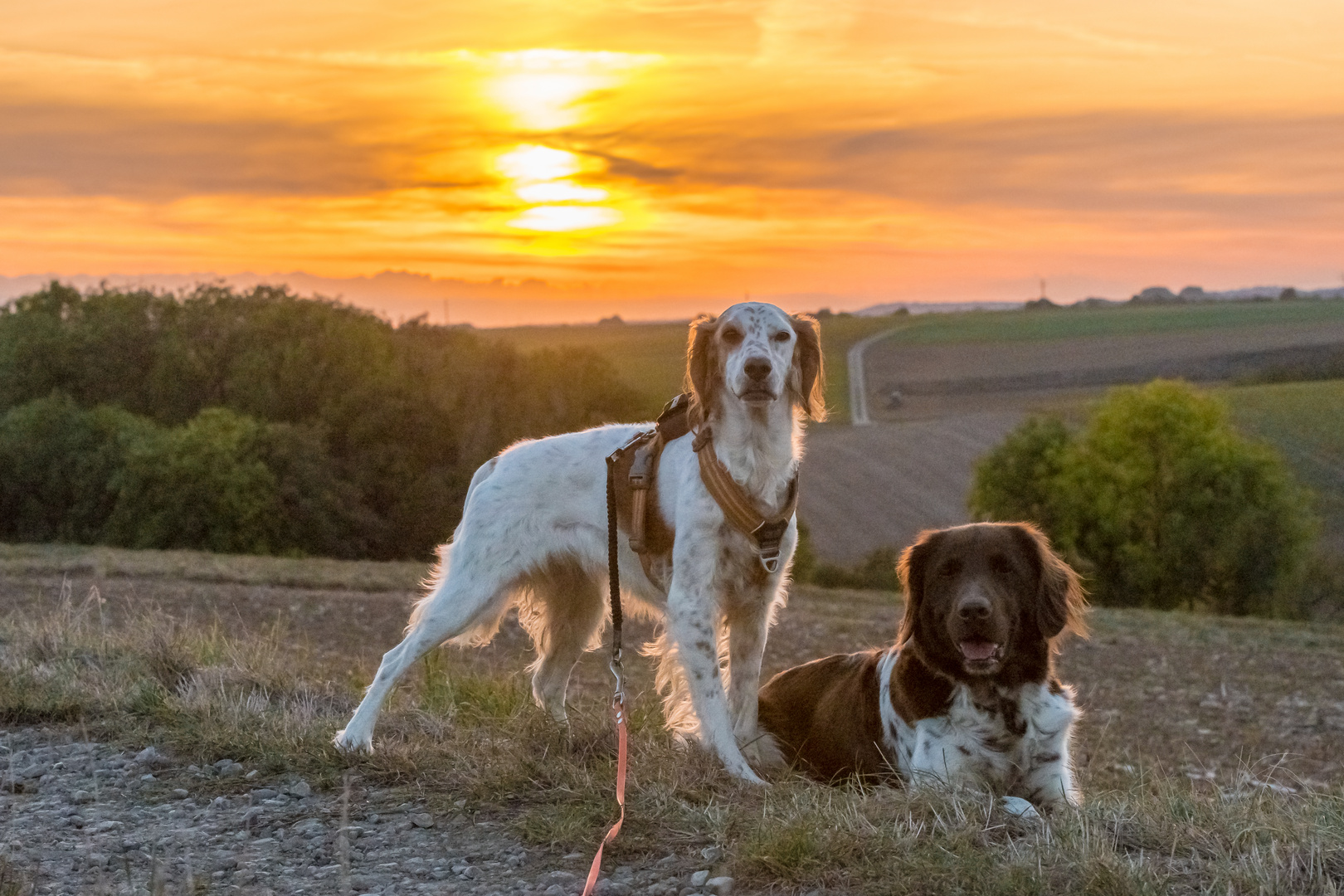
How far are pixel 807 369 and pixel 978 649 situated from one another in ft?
4.91

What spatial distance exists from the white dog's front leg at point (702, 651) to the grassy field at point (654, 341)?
40.9m

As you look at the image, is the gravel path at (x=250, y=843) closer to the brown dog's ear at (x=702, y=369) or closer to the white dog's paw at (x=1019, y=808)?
the white dog's paw at (x=1019, y=808)

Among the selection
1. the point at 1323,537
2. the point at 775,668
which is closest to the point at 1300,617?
the point at 1323,537

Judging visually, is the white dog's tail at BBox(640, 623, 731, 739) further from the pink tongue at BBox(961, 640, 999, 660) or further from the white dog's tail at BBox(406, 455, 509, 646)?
the pink tongue at BBox(961, 640, 999, 660)

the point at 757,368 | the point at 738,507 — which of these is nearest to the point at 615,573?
the point at 738,507

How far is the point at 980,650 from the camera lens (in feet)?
15.5

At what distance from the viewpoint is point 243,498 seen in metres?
37.6

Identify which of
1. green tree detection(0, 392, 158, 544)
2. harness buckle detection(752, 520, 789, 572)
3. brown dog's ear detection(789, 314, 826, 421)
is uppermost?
brown dog's ear detection(789, 314, 826, 421)

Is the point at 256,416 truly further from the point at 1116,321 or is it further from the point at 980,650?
the point at 1116,321

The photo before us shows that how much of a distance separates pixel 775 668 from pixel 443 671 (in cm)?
835

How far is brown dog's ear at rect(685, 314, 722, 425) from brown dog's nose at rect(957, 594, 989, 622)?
1.46 metres

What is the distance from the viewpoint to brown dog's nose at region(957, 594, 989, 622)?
4633 mm

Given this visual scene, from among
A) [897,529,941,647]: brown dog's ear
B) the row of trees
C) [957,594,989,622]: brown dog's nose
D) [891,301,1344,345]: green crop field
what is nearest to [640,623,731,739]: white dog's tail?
[897,529,941,647]: brown dog's ear

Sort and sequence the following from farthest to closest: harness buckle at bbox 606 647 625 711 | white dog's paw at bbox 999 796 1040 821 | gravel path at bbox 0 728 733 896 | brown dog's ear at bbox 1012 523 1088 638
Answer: harness buckle at bbox 606 647 625 711, brown dog's ear at bbox 1012 523 1088 638, white dog's paw at bbox 999 796 1040 821, gravel path at bbox 0 728 733 896
